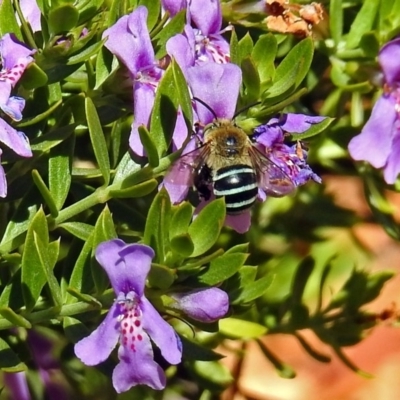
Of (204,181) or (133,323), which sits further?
(204,181)

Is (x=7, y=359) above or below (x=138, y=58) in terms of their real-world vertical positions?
below

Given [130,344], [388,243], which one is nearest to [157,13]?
[130,344]

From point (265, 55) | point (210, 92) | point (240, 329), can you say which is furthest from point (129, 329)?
point (240, 329)

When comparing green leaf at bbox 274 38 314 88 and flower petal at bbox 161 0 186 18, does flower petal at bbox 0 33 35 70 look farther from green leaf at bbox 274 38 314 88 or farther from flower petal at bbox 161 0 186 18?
green leaf at bbox 274 38 314 88

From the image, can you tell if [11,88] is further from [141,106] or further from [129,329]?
[129,329]

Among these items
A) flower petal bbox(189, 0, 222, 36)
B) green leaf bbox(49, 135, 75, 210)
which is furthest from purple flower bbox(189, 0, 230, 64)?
green leaf bbox(49, 135, 75, 210)

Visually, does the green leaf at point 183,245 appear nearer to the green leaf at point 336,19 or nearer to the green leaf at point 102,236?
the green leaf at point 102,236

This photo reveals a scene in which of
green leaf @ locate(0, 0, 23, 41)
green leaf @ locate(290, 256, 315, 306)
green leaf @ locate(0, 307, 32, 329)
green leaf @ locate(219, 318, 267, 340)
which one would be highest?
green leaf @ locate(0, 0, 23, 41)
